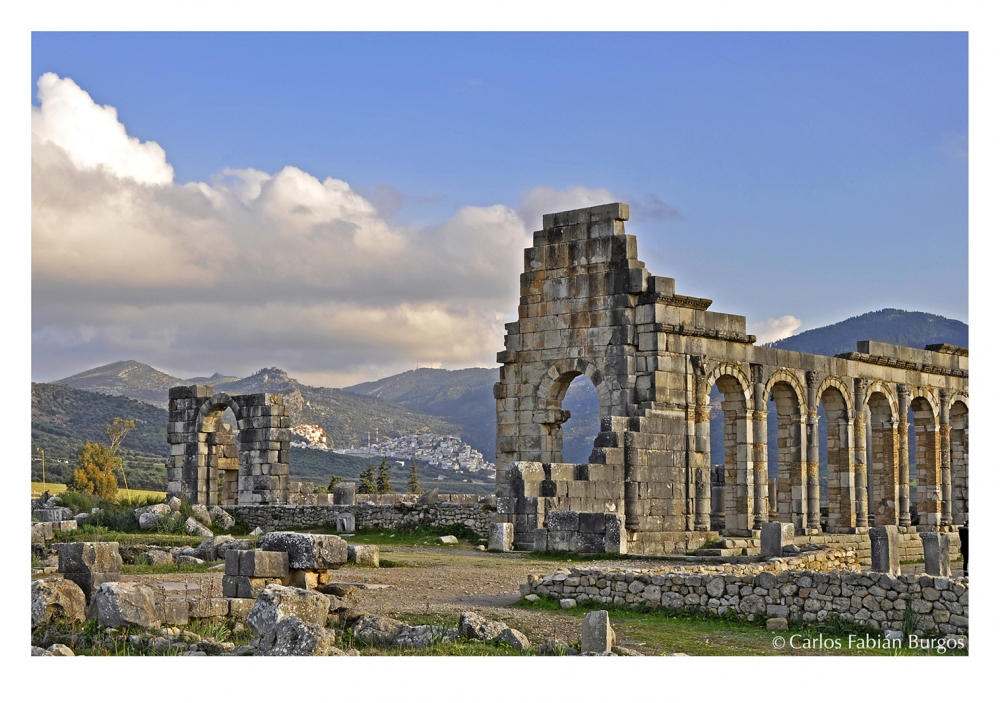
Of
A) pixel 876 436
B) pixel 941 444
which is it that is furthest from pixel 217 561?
pixel 941 444

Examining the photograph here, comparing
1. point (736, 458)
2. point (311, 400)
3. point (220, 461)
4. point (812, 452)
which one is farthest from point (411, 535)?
point (311, 400)

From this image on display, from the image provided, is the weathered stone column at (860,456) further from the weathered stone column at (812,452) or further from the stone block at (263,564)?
the stone block at (263,564)

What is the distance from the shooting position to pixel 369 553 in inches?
810

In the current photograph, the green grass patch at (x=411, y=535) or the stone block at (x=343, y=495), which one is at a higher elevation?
the stone block at (x=343, y=495)

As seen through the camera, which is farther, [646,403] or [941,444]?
[941,444]

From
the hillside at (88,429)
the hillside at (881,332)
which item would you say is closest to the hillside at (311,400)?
the hillside at (88,429)

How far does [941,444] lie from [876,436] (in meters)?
3.85

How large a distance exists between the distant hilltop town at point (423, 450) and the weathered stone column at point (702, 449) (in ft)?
247

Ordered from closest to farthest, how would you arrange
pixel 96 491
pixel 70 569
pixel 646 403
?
pixel 70 569, pixel 646 403, pixel 96 491

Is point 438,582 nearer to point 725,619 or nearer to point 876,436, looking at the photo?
point 725,619

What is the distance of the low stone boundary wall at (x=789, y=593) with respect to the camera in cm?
1427

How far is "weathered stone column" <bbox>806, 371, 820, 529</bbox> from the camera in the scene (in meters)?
32.8
